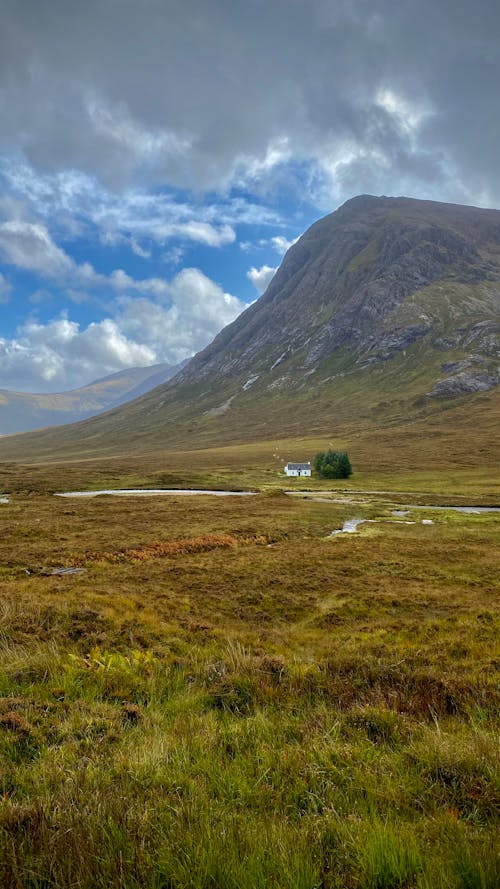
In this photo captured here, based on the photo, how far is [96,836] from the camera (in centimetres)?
362

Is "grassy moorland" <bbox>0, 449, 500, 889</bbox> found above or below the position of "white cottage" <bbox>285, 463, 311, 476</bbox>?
above

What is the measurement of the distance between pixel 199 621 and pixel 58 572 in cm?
1176

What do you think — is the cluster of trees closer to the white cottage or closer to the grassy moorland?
the white cottage

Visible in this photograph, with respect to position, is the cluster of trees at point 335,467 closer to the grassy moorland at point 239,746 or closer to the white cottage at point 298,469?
the white cottage at point 298,469

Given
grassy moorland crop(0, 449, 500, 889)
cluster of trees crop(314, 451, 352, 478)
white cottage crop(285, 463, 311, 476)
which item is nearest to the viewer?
grassy moorland crop(0, 449, 500, 889)

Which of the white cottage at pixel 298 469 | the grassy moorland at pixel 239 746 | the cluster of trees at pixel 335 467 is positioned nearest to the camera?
the grassy moorland at pixel 239 746

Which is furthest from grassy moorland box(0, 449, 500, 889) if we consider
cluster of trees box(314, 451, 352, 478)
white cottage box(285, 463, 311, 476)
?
white cottage box(285, 463, 311, 476)

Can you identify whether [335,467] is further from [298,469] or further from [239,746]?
[239,746]

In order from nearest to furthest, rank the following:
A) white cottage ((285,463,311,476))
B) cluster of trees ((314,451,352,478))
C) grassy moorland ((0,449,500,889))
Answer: grassy moorland ((0,449,500,889)) < cluster of trees ((314,451,352,478)) < white cottage ((285,463,311,476))

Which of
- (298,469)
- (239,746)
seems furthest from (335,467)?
(239,746)

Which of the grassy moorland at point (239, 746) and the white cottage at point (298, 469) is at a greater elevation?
the grassy moorland at point (239, 746)

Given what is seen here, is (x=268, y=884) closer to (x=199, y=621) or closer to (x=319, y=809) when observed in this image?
(x=319, y=809)

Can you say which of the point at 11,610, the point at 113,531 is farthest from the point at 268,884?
the point at 113,531

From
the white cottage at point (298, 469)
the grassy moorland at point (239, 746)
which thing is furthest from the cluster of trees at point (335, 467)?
the grassy moorland at point (239, 746)
